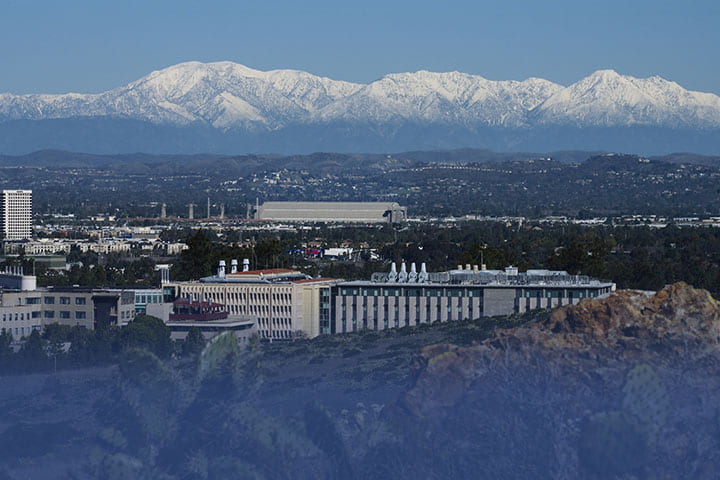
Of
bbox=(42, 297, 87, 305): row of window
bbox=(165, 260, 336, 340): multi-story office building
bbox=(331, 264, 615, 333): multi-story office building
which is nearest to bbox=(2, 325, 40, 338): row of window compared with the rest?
bbox=(42, 297, 87, 305): row of window

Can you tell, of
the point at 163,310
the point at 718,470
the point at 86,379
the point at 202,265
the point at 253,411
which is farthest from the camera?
the point at 202,265

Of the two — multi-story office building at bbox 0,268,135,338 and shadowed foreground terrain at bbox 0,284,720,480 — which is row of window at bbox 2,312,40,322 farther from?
shadowed foreground terrain at bbox 0,284,720,480

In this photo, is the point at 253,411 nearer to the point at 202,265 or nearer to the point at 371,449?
the point at 371,449

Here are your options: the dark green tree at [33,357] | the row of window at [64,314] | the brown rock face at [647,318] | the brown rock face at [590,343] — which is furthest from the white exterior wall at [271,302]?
the brown rock face at [647,318]

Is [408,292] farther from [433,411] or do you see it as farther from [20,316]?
[433,411]

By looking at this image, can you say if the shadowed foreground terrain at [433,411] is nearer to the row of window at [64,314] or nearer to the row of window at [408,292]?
the row of window at [408,292]

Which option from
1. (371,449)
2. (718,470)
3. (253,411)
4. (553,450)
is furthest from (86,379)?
(718,470)

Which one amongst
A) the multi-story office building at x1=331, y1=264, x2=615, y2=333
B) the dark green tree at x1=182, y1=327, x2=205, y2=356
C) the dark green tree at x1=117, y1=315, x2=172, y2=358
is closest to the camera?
the dark green tree at x1=182, y1=327, x2=205, y2=356
